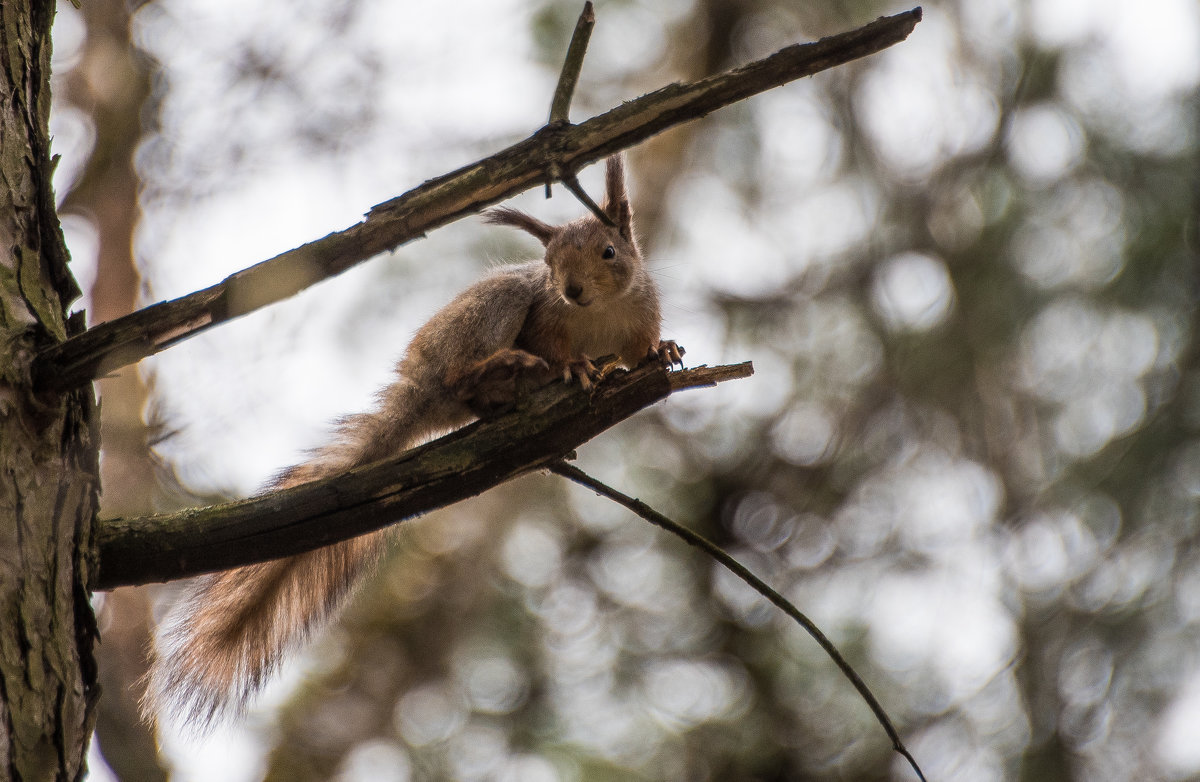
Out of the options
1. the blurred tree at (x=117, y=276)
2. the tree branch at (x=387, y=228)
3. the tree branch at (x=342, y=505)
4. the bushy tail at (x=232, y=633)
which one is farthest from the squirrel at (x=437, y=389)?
the blurred tree at (x=117, y=276)

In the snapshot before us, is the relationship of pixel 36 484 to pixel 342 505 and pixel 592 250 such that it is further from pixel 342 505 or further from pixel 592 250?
pixel 592 250

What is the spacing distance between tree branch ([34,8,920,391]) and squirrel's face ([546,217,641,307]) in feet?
3.18

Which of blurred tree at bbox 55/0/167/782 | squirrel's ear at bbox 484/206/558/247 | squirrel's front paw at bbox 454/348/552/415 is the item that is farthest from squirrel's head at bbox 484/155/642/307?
blurred tree at bbox 55/0/167/782

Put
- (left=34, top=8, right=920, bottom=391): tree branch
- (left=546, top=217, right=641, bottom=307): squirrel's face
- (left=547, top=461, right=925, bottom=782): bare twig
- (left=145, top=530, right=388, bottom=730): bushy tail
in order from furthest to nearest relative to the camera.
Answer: (left=546, top=217, right=641, bottom=307): squirrel's face → (left=145, top=530, right=388, bottom=730): bushy tail → (left=547, top=461, right=925, bottom=782): bare twig → (left=34, top=8, right=920, bottom=391): tree branch

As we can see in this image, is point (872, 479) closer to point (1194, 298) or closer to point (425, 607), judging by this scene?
point (1194, 298)

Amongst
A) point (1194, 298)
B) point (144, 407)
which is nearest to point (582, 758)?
point (144, 407)

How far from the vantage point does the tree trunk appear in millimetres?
1095

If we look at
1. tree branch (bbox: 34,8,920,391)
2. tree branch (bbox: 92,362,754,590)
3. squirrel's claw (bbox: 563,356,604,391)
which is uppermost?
squirrel's claw (bbox: 563,356,604,391)

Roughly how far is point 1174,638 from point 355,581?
3.03 meters

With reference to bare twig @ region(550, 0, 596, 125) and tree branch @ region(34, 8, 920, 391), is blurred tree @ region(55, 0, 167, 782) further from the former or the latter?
bare twig @ region(550, 0, 596, 125)

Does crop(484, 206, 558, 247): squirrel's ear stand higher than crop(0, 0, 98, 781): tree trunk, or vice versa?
crop(484, 206, 558, 247): squirrel's ear

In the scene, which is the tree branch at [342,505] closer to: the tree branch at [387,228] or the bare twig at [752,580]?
the bare twig at [752,580]

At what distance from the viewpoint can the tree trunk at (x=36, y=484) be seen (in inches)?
43.1

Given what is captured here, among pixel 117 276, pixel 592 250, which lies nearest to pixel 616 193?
pixel 592 250
